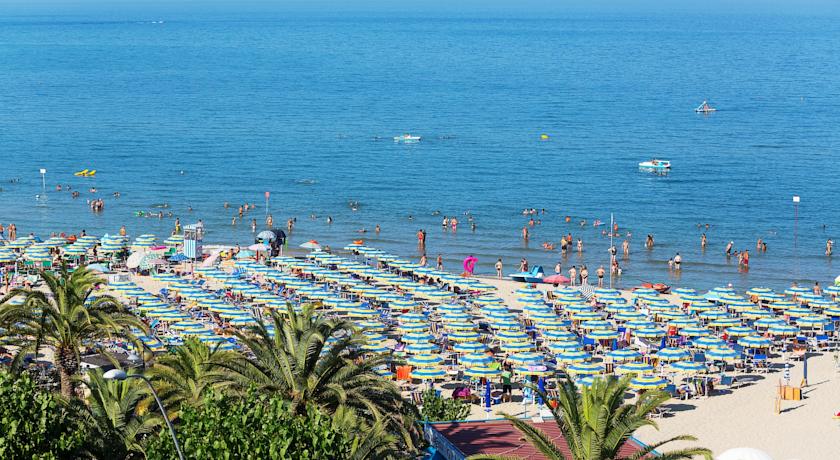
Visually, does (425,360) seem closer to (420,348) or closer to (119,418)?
(420,348)

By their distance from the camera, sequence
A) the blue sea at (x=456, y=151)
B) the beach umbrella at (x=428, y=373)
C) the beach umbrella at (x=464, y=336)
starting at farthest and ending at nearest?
the blue sea at (x=456, y=151) < the beach umbrella at (x=464, y=336) < the beach umbrella at (x=428, y=373)

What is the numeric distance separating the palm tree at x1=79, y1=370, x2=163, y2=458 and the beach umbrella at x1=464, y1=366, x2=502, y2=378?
13.3 m

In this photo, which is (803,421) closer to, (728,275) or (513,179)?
(728,275)

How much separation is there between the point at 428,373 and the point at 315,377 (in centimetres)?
1197

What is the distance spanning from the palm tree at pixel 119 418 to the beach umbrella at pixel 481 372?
1329cm

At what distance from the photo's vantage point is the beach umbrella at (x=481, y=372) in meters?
31.8

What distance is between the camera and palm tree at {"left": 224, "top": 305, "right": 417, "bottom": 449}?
65.9 feet

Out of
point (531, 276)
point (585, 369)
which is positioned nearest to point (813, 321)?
point (585, 369)

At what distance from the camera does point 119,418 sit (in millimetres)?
18938

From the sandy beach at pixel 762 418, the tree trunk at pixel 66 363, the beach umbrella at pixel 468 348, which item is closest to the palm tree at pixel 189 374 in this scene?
the tree trunk at pixel 66 363

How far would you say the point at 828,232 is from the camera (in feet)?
195

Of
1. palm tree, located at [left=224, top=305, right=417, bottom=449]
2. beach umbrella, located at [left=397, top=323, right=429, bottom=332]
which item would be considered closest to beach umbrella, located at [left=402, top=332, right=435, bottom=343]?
beach umbrella, located at [left=397, top=323, right=429, bottom=332]

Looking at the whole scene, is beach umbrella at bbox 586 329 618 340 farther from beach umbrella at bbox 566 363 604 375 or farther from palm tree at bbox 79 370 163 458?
palm tree at bbox 79 370 163 458

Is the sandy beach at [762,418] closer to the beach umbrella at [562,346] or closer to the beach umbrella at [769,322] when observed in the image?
the beach umbrella at [769,322]
